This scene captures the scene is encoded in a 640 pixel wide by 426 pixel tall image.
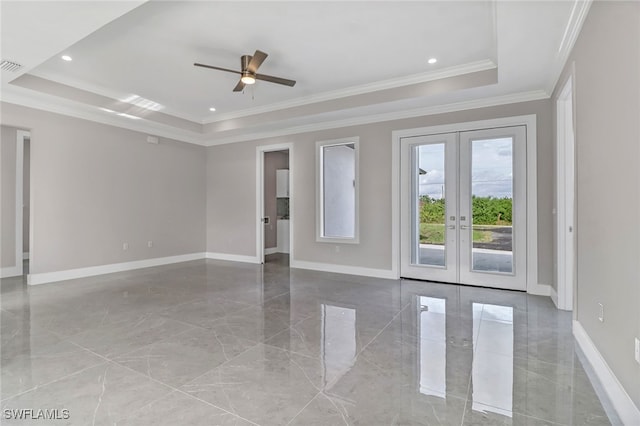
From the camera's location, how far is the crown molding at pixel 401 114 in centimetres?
434

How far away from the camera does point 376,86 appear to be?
473 cm

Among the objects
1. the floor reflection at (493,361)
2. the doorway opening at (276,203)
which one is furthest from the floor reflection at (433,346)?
the doorway opening at (276,203)

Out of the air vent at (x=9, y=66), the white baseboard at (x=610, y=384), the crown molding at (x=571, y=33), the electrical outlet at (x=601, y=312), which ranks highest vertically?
the air vent at (x=9, y=66)

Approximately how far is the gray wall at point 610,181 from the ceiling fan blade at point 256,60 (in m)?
2.84

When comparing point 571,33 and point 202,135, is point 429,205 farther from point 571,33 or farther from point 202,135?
point 202,135

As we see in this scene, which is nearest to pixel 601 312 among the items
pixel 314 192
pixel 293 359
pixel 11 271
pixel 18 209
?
pixel 293 359

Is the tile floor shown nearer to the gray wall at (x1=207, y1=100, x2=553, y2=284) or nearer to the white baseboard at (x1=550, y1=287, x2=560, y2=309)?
the white baseboard at (x1=550, y1=287, x2=560, y2=309)

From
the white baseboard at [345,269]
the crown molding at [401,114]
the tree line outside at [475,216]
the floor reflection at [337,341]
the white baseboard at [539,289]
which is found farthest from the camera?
the white baseboard at [345,269]

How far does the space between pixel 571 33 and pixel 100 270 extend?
23.9ft

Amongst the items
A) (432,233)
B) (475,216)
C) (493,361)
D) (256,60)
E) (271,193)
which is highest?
(256,60)

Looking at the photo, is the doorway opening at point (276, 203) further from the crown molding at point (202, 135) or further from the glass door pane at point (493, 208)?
the glass door pane at point (493, 208)

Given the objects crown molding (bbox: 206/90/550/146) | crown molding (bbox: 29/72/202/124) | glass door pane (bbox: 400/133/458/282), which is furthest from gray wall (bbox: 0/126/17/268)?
glass door pane (bbox: 400/133/458/282)

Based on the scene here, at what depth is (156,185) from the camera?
21.3 feet

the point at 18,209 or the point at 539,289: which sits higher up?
the point at 18,209
